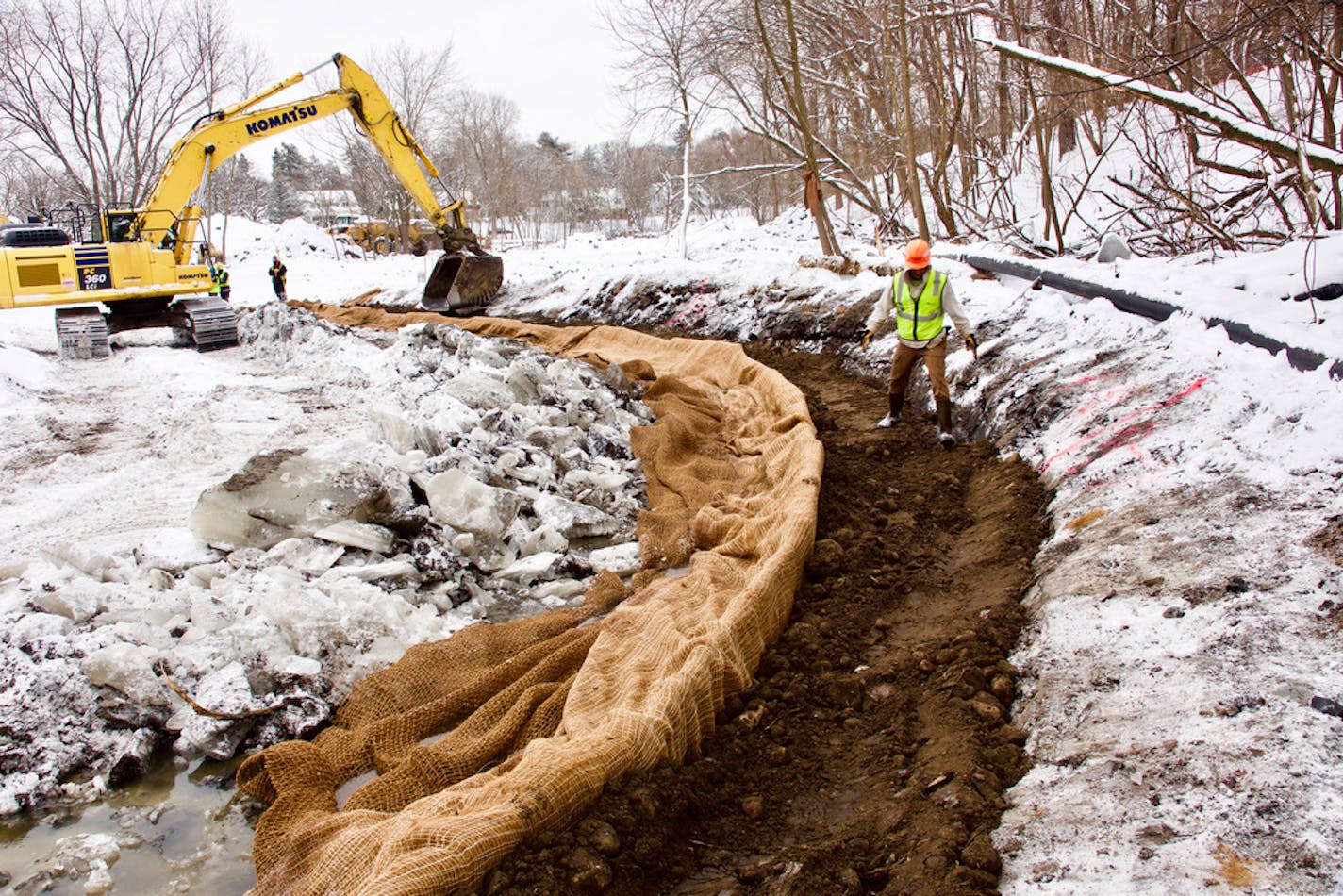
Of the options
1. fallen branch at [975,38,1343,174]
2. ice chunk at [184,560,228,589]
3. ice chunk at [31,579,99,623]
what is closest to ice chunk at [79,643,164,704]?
ice chunk at [31,579,99,623]

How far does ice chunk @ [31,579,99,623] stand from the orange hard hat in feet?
17.8

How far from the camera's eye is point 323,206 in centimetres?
5675

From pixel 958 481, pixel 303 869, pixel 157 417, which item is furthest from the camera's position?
pixel 157 417

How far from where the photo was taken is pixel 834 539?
477cm

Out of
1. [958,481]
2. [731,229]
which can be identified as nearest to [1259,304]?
[958,481]

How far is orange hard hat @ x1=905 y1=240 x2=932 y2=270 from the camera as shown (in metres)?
6.28

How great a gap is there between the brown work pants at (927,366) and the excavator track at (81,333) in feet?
36.7

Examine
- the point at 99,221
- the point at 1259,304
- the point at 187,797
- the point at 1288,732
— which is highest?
the point at 99,221

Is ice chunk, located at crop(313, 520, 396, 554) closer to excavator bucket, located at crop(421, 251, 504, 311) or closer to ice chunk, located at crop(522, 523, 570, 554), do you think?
ice chunk, located at crop(522, 523, 570, 554)

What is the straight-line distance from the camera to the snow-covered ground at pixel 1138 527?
2.11 m

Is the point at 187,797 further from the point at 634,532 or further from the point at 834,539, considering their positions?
the point at 834,539

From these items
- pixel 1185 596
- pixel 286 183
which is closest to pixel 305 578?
pixel 1185 596

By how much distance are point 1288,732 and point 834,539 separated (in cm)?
263

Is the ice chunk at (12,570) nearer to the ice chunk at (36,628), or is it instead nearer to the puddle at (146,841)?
the ice chunk at (36,628)
